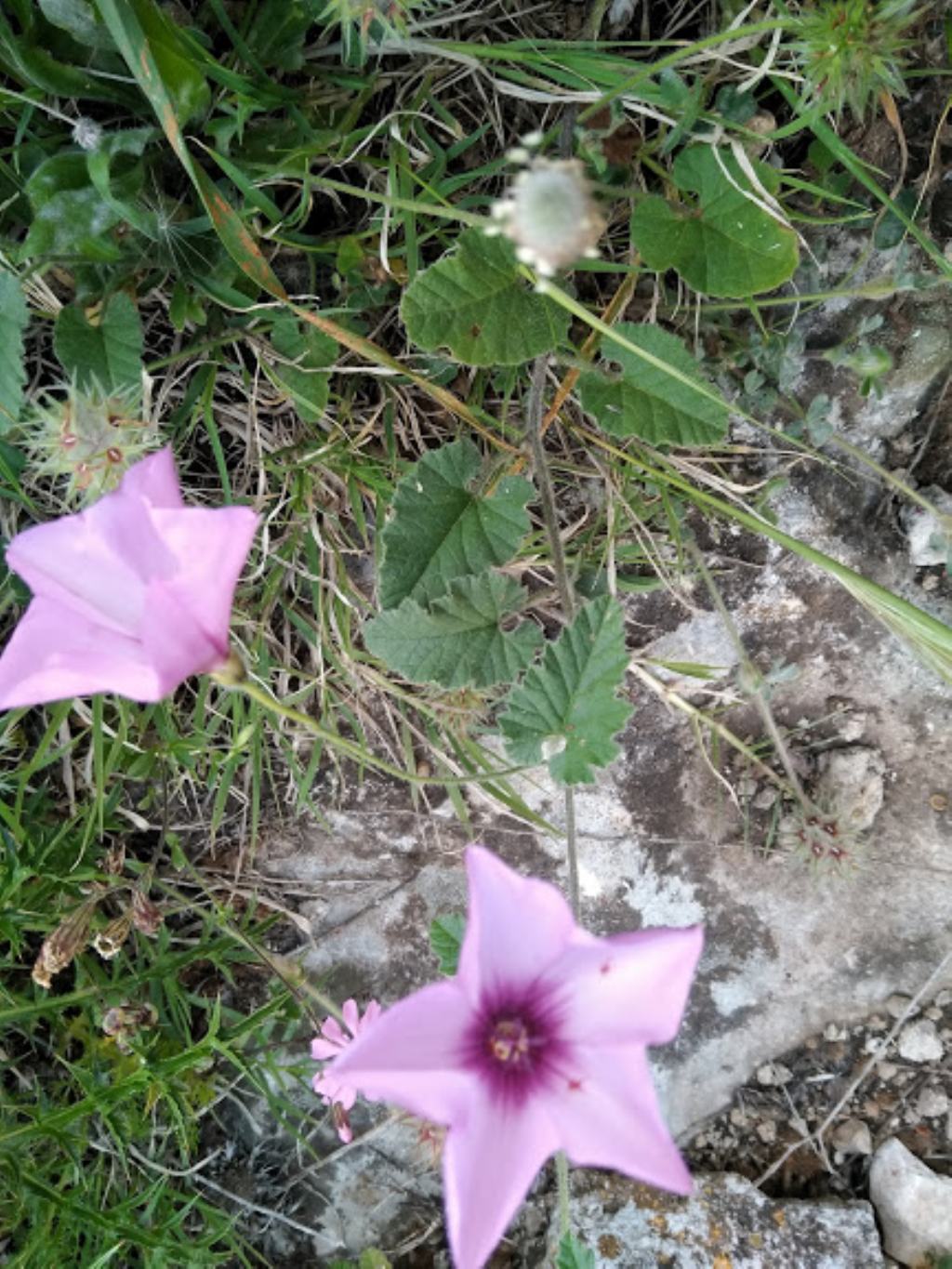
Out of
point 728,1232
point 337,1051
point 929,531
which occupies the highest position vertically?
point 929,531

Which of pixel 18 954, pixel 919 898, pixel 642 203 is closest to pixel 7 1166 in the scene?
pixel 18 954

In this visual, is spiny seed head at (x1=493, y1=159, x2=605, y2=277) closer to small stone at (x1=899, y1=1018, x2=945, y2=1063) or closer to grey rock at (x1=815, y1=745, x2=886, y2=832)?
grey rock at (x1=815, y1=745, x2=886, y2=832)

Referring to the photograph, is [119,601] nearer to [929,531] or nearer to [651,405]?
[651,405]

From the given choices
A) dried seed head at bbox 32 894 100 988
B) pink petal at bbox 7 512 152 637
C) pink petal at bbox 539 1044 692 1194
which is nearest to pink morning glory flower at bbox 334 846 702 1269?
pink petal at bbox 539 1044 692 1194

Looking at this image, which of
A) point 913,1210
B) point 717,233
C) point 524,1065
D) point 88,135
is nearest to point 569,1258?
point 524,1065

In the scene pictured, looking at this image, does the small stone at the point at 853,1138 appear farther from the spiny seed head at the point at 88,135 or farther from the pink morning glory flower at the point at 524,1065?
the spiny seed head at the point at 88,135

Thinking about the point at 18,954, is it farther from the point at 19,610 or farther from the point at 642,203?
the point at 642,203

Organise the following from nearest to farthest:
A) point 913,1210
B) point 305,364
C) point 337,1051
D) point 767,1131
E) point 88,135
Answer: point 88,135 < point 305,364 < point 337,1051 < point 913,1210 < point 767,1131
